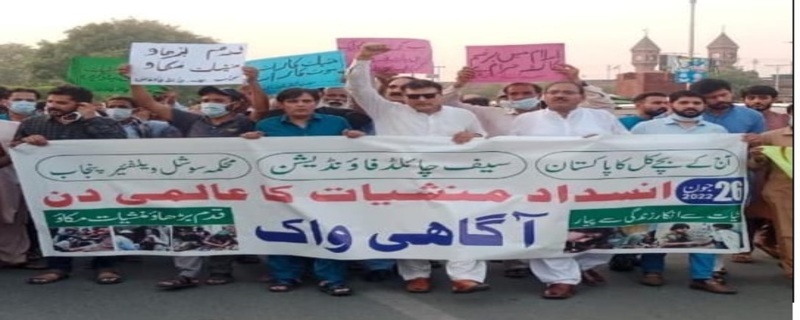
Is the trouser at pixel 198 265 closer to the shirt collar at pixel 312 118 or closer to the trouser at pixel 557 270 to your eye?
the shirt collar at pixel 312 118

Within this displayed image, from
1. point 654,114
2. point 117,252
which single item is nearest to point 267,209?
point 117,252

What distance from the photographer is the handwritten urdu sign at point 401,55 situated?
6.79m

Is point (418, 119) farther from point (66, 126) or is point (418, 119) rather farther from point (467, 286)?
point (66, 126)

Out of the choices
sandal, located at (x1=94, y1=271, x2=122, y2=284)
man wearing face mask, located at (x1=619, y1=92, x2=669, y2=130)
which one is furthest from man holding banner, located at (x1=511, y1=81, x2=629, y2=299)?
sandal, located at (x1=94, y1=271, x2=122, y2=284)

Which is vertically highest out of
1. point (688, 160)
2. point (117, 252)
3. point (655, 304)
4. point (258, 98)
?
point (258, 98)

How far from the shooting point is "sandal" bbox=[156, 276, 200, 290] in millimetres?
5316

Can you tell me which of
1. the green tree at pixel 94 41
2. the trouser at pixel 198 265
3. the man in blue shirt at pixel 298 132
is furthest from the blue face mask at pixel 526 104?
the green tree at pixel 94 41

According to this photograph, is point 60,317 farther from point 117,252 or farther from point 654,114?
point 654,114

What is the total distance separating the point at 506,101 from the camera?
6379 millimetres

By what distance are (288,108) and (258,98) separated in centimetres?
88

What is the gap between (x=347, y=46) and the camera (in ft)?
22.7

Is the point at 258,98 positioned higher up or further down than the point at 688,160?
higher up

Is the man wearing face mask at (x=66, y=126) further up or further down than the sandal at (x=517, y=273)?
further up

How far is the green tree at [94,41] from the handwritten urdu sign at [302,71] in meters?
34.5
